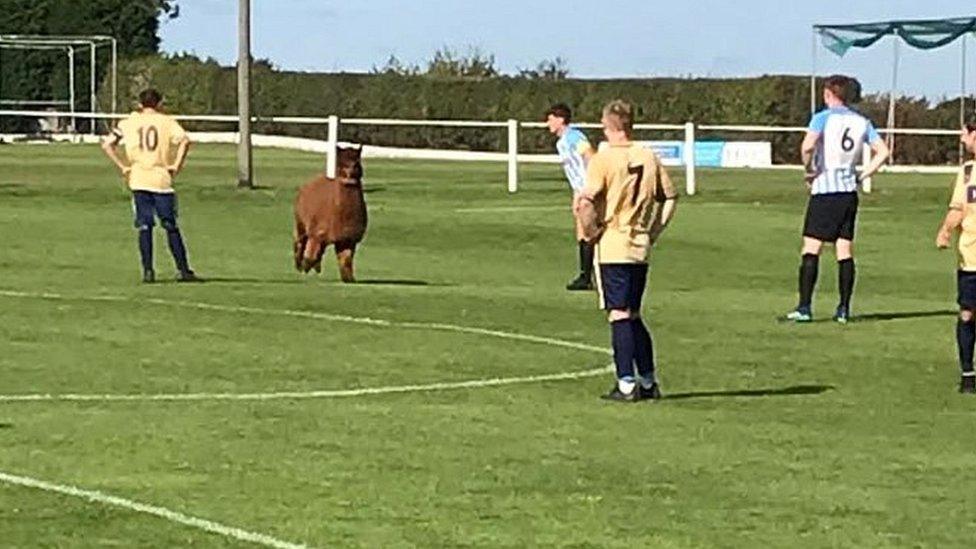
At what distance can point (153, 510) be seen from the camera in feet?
33.0

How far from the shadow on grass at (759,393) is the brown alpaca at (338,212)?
8271 mm

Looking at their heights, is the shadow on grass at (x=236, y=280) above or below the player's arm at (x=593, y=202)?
below

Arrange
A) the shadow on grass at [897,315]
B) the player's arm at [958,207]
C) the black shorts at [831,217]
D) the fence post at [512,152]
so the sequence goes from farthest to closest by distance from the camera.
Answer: the fence post at [512,152]
the shadow on grass at [897,315]
the black shorts at [831,217]
the player's arm at [958,207]

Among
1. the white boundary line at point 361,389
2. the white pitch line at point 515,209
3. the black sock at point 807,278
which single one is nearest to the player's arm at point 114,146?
the white boundary line at point 361,389

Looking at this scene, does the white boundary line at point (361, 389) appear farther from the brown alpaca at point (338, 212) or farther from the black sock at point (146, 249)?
the brown alpaca at point (338, 212)

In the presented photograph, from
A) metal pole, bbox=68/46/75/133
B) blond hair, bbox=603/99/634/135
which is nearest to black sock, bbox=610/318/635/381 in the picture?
blond hair, bbox=603/99/634/135

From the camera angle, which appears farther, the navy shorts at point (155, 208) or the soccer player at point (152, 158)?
the navy shorts at point (155, 208)

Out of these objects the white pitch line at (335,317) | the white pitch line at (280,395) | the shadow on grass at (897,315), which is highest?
the white pitch line at (280,395)

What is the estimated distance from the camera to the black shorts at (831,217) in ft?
62.4

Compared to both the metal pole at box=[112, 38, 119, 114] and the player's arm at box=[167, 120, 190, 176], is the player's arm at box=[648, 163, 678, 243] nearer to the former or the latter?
the player's arm at box=[167, 120, 190, 176]

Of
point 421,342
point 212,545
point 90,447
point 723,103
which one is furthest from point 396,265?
point 723,103

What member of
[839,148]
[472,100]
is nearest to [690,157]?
[839,148]

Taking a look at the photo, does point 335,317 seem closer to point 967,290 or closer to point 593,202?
point 593,202

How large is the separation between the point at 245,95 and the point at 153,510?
31.2 metres
